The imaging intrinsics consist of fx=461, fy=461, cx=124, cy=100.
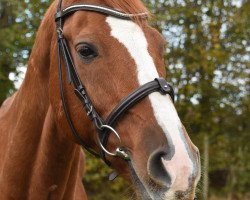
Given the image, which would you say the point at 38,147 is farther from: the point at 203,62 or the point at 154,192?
the point at 203,62

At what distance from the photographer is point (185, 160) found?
227cm

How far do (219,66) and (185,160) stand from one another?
23.1ft

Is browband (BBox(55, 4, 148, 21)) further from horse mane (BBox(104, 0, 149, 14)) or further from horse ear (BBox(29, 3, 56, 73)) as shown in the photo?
horse ear (BBox(29, 3, 56, 73))

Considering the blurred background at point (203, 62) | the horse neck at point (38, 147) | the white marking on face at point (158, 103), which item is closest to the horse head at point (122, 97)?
the white marking on face at point (158, 103)

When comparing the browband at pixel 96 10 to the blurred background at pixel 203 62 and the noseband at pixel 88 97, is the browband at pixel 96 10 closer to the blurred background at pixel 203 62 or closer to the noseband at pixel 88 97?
the noseband at pixel 88 97

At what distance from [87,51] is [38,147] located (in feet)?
3.07

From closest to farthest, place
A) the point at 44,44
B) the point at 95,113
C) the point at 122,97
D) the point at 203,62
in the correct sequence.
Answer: the point at 122,97, the point at 95,113, the point at 44,44, the point at 203,62

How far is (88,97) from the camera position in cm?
279

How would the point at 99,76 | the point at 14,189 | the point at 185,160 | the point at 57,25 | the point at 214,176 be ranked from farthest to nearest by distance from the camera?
1. the point at 214,176
2. the point at 14,189
3. the point at 57,25
4. the point at 99,76
5. the point at 185,160

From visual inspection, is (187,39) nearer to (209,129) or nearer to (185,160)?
(209,129)

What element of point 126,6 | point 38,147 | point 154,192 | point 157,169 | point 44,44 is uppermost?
point 126,6

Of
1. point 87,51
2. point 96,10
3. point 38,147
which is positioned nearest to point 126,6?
point 96,10

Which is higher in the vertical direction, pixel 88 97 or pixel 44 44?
pixel 44 44

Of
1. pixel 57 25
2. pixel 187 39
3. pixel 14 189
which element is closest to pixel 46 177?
pixel 14 189
